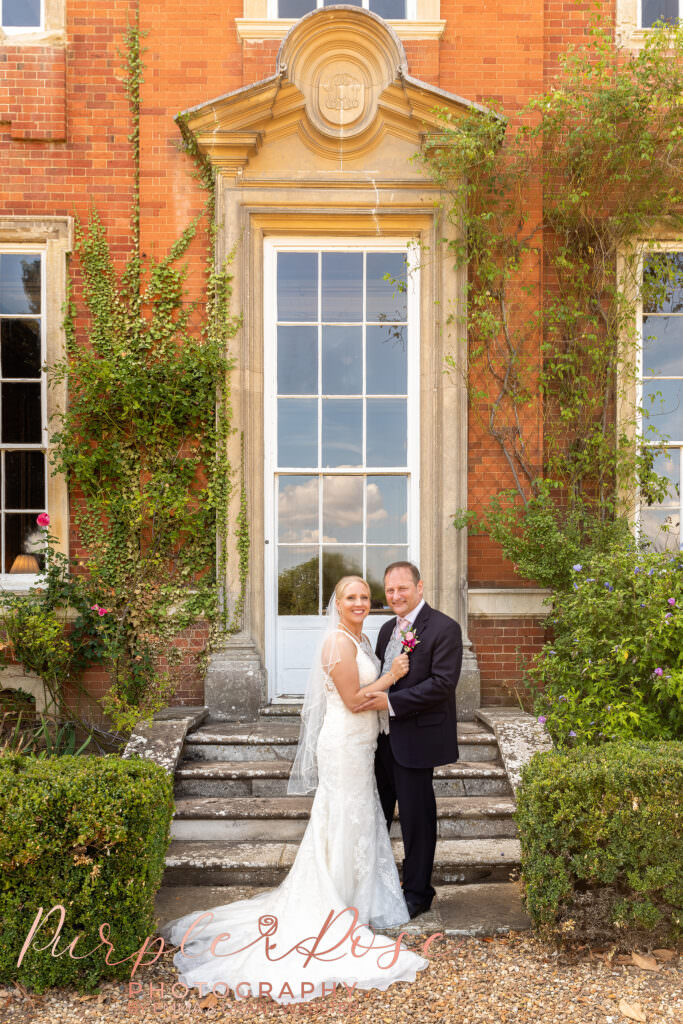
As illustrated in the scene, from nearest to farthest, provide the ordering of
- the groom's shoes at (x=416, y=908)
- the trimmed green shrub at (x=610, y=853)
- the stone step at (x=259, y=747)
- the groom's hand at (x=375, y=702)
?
the trimmed green shrub at (x=610, y=853) → the groom's shoes at (x=416, y=908) → the groom's hand at (x=375, y=702) → the stone step at (x=259, y=747)

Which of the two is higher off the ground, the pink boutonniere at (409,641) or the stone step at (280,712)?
the pink boutonniere at (409,641)

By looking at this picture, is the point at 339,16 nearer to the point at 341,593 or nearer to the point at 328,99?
the point at 328,99

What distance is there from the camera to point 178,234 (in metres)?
6.60

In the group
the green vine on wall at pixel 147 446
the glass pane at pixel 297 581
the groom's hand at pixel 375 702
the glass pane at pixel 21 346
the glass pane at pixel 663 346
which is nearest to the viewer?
the groom's hand at pixel 375 702

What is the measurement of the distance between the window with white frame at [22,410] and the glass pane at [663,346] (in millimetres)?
5028

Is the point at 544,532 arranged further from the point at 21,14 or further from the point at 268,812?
the point at 21,14

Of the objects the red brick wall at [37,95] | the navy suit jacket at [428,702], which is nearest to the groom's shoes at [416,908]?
the navy suit jacket at [428,702]

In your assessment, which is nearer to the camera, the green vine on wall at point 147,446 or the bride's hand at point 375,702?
the bride's hand at point 375,702

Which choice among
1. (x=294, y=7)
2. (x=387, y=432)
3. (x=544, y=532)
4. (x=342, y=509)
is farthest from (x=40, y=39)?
(x=544, y=532)

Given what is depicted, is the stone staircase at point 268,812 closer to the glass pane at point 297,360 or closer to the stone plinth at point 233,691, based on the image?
the stone plinth at point 233,691

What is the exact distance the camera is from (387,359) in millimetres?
6797

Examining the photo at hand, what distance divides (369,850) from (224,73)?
19.3ft

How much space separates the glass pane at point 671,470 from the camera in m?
6.93

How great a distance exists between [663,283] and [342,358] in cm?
274
